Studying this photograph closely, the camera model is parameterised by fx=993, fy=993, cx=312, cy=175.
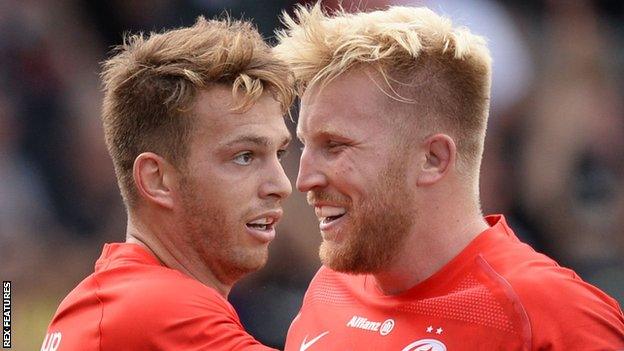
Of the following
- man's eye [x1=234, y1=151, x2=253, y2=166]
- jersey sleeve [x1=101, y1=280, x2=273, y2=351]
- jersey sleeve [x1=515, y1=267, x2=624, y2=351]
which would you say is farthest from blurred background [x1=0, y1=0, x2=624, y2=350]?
jersey sleeve [x1=515, y1=267, x2=624, y2=351]

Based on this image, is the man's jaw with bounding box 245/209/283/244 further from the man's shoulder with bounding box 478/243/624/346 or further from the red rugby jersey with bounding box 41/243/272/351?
the man's shoulder with bounding box 478/243/624/346

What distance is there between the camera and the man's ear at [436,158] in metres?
3.29

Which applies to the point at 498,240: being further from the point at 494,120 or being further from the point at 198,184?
the point at 494,120

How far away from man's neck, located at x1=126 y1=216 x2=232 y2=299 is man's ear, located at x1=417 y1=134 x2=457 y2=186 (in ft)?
2.61

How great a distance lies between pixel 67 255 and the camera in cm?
638

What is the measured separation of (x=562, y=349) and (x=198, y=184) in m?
1.27

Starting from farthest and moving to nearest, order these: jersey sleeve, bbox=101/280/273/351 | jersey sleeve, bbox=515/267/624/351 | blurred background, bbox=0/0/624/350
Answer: blurred background, bbox=0/0/624/350 → jersey sleeve, bbox=101/280/273/351 → jersey sleeve, bbox=515/267/624/351

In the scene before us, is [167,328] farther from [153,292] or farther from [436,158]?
[436,158]

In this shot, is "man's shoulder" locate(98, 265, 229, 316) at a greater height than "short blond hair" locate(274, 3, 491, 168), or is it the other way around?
"short blond hair" locate(274, 3, 491, 168)

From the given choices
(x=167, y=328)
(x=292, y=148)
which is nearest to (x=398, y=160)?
(x=167, y=328)

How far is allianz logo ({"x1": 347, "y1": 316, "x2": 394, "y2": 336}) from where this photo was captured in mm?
3260

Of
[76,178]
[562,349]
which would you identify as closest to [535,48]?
[76,178]

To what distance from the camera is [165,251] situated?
333 cm

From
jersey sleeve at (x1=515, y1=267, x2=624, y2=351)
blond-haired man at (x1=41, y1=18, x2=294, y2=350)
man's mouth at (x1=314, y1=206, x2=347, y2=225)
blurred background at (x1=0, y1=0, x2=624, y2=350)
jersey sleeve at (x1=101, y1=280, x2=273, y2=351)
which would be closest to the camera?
jersey sleeve at (x1=515, y1=267, x2=624, y2=351)
